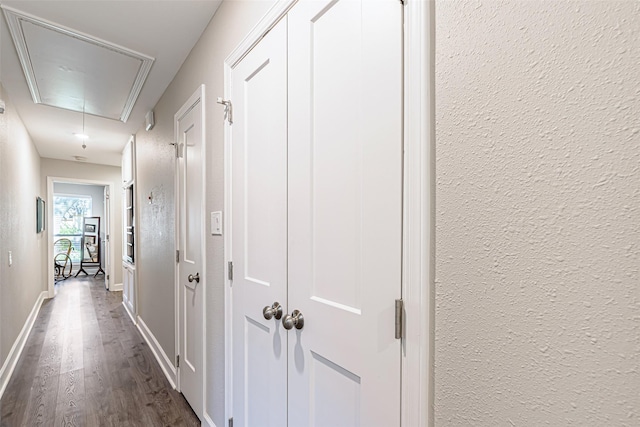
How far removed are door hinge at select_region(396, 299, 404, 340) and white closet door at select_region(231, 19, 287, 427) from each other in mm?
512

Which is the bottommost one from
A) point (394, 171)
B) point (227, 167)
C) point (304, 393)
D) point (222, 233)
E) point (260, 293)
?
point (304, 393)

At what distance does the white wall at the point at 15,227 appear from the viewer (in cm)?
239

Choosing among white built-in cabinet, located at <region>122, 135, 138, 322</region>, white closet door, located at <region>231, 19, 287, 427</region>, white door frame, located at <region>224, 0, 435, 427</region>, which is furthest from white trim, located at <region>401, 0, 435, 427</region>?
white built-in cabinet, located at <region>122, 135, 138, 322</region>

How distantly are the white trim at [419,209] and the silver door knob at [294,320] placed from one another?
427 mm

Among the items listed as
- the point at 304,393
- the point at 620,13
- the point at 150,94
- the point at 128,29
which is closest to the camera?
the point at 620,13

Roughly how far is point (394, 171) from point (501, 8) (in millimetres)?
358

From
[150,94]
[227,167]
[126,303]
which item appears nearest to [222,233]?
[227,167]

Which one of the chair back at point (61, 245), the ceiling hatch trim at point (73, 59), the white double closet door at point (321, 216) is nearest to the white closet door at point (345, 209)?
the white double closet door at point (321, 216)

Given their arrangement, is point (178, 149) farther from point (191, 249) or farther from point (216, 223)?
point (216, 223)

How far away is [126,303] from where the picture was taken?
14.5 feet

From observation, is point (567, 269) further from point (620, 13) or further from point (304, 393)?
point (304, 393)

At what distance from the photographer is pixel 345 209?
2.78 ft

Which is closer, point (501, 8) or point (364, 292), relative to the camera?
point (501, 8)

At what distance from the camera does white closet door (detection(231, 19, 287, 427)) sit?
111 cm
